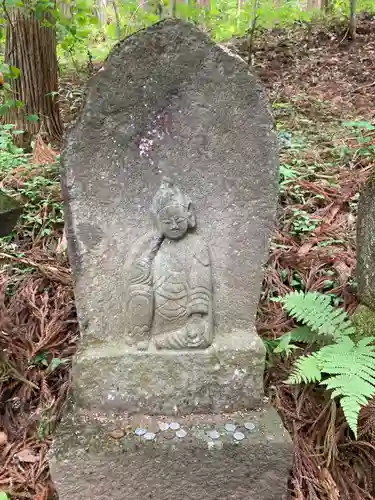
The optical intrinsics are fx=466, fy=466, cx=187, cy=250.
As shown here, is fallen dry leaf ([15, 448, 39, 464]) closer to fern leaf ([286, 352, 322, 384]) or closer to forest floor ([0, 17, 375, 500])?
forest floor ([0, 17, 375, 500])

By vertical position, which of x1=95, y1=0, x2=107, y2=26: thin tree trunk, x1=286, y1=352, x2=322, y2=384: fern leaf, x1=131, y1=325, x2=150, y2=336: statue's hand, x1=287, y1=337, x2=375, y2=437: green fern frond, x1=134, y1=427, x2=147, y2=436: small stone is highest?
x1=95, y1=0, x2=107, y2=26: thin tree trunk

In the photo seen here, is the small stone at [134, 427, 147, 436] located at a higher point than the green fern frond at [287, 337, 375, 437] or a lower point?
lower

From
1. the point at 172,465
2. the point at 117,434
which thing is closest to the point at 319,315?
the point at 172,465

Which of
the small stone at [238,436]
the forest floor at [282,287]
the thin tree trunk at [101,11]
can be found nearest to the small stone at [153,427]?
the small stone at [238,436]

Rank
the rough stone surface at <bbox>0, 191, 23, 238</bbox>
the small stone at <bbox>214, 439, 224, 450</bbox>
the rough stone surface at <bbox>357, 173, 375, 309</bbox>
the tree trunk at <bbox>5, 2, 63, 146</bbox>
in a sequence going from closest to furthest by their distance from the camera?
the small stone at <bbox>214, 439, 224, 450</bbox>, the rough stone surface at <bbox>0, 191, 23, 238</bbox>, the rough stone surface at <bbox>357, 173, 375, 309</bbox>, the tree trunk at <bbox>5, 2, 63, 146</bbox>

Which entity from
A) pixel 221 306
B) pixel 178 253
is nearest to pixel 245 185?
pixel 178 253

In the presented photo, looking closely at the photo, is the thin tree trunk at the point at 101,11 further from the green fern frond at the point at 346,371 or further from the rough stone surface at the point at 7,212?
the green fern frond at the point at 346,371

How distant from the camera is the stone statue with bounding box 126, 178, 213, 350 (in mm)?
2100

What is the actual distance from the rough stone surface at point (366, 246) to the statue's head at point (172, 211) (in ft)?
3.38

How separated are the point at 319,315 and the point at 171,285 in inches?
31.4

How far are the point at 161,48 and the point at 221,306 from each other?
117 centimetres

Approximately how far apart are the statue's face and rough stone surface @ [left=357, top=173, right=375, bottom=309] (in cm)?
106

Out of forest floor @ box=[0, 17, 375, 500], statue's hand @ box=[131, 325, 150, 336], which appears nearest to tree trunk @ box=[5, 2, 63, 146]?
forest floor @ box=[0, 17, 375, 500]

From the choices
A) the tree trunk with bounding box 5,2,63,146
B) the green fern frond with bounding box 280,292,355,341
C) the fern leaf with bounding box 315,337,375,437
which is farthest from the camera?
the tree trunk with bounding box 5,2,63,146
